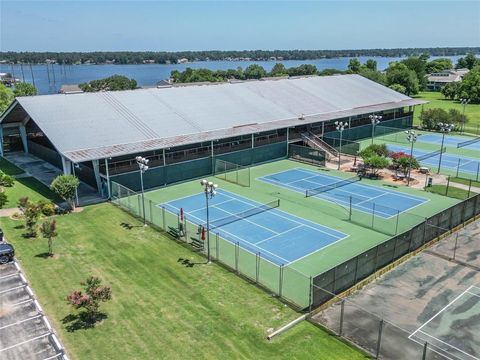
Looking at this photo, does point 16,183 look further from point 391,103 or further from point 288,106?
point 391,103

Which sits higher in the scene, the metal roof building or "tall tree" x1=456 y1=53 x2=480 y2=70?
"tall tree" x1=456 y1=53 x2=480 y2=70

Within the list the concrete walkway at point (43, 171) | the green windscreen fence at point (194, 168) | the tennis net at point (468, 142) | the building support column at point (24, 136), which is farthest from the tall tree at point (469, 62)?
the concrete walkway at point (43, 171)

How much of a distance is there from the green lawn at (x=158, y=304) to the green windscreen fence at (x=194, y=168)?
8.07m

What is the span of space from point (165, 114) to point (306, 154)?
15.7 metres

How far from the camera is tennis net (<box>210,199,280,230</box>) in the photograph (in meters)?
28.8

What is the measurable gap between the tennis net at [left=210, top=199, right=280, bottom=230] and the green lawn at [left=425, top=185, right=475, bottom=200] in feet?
45.6

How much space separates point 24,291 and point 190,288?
8032 mm

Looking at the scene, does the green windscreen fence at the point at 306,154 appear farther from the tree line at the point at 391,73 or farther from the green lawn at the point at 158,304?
the tree line at the point at 391,73

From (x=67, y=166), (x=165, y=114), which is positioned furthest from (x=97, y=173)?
(x=165, y=114)

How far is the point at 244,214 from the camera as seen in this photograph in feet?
100

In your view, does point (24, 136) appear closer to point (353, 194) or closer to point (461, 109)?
point (353, 194)

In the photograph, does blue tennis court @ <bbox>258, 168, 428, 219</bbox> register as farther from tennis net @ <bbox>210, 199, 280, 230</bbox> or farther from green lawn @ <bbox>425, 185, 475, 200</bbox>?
tennis net @ <bbox>210, 199, 280, 230</bbox>

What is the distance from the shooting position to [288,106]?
171ft

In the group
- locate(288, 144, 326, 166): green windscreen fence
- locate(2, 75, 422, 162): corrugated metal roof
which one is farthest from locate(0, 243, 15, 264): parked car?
locate(288, 144, 326, 166): green windscreen fence
